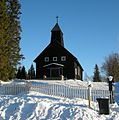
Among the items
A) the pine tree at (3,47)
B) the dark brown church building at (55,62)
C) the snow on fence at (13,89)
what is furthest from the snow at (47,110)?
the dark brown church building at (55,62)

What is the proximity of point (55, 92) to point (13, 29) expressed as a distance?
23111 millimetres

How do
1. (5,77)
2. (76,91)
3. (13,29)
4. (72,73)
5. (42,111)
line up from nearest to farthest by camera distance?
(42,111) → (76,91) → (5,77) → (13,29) → (72,73)

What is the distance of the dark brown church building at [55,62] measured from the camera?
53.4m

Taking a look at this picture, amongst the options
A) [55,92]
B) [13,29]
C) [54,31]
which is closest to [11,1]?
[13,29]

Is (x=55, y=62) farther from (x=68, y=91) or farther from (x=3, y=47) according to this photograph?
(x=68, y=91)

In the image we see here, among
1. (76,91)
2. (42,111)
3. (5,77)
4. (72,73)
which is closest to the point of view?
(42,111)

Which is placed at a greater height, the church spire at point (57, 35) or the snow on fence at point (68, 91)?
the church spire at point (57, 35)

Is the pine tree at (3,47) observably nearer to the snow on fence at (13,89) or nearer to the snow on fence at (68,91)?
the snow on fence at (13,89)

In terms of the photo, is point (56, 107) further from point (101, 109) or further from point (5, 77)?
point (5, 77)

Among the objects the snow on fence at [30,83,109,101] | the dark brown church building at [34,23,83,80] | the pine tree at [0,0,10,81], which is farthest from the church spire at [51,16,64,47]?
the snow on fence at [30,83,109,101]

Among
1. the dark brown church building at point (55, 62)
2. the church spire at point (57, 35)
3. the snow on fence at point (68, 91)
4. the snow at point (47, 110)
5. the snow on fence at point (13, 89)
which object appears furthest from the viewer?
the church spire at point (57, 35)

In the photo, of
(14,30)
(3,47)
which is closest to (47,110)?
(3,47)

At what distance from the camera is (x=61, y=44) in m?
55.9

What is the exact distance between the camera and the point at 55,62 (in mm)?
54375
